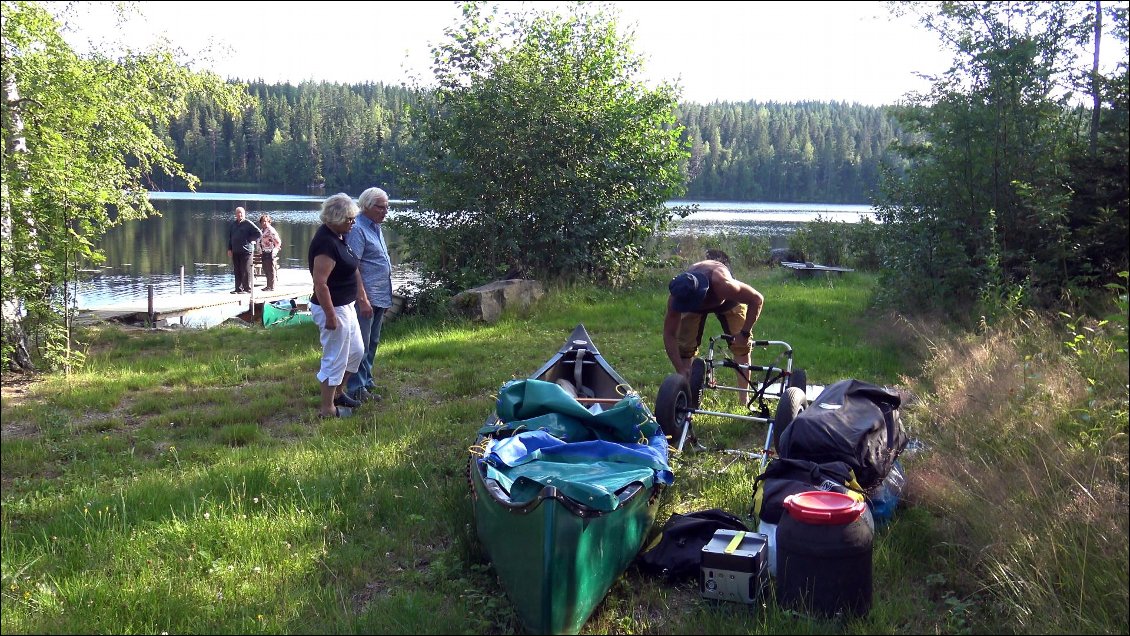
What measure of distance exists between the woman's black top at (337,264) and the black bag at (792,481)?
3.86 meters

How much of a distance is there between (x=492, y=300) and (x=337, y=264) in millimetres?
5558

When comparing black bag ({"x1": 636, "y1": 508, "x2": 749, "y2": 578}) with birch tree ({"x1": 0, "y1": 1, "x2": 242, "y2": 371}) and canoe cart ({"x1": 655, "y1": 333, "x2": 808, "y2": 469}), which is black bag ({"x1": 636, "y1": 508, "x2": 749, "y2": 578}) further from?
birch tree ({"x1": 0, "y1": 1, "x2": 242, "y2": 371})

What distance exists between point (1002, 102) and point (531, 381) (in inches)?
309

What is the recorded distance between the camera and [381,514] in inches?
197

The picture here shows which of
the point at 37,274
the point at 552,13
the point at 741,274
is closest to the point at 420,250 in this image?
the point at 552,13

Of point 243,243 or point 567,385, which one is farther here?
point 243,243

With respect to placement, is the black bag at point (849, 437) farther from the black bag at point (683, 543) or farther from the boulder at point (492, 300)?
the boulder at point (492, 300)

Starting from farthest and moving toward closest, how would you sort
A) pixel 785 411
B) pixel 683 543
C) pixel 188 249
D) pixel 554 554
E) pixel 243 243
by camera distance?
pixel 188 249 → pixel 243 243 → pixel 785 411 → pixel 683 543 → pixel 554 554

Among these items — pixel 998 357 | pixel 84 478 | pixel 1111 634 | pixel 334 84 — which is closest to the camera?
pixel 1111 634

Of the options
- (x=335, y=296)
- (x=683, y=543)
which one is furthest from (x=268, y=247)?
(x=683, y=543)

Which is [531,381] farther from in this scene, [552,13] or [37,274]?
[552,13]

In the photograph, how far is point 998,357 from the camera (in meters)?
6.65

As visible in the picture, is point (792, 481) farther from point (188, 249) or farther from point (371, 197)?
point (188, 249)

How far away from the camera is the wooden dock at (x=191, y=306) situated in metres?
16.5
